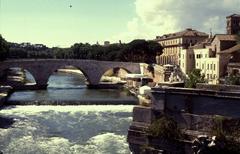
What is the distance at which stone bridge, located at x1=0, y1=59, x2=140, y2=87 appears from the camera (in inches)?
2559

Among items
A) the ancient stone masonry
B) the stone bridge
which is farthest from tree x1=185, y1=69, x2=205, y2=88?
the stone bridge

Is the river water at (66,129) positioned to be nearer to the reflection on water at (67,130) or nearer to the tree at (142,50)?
the reflection on water at (67,130)

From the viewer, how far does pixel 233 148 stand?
8266 mm

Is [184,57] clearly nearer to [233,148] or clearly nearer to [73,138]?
[73,138]

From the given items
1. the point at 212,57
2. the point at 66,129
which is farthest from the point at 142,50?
the point at 66,129

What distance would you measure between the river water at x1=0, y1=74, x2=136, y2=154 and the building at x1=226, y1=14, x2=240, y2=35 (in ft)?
119

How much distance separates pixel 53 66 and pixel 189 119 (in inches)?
2349

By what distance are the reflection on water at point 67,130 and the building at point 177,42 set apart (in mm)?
53533

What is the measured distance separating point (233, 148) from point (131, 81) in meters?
55.4

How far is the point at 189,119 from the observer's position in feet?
29.5

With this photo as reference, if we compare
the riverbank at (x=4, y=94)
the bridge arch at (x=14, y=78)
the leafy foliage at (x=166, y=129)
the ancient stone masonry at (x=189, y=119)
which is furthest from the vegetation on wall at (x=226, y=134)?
the bridge arch at (x=14, y=78)

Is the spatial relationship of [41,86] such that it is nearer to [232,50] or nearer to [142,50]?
[232,50]

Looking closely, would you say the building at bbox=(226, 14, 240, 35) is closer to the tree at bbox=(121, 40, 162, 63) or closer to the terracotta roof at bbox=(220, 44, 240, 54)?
the terracotta roof at bbox=(220, 44, 240, 54)

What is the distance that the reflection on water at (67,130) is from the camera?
22766mm
